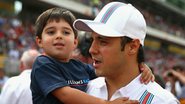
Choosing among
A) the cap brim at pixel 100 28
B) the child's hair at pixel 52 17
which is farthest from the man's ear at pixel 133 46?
the child's hair at pixel 52 17

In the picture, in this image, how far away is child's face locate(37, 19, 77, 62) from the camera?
222cm

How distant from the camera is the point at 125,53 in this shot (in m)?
1.92

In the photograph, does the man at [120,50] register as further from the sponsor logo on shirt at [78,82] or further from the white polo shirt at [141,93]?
the sponsor logo on shirt at [78,82]

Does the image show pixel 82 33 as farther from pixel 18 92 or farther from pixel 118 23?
pixel 118 23

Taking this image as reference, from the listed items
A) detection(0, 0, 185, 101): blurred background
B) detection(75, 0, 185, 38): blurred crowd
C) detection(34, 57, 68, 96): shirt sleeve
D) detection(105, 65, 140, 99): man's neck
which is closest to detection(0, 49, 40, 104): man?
detection(0, 0, 185, 101): blurred background

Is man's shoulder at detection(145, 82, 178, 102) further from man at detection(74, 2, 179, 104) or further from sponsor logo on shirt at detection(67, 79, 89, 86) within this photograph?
sponsor logo on shirt at detection(67, 79, 89, 86)

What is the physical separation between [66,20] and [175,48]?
3790cm

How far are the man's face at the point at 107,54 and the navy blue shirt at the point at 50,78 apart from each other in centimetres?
27

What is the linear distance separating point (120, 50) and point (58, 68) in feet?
1.45

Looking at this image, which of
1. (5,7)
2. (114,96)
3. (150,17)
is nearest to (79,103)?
(114,96)

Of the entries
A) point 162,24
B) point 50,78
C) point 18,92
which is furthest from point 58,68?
point 162,24

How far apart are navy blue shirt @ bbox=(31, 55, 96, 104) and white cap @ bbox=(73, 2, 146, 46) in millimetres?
318

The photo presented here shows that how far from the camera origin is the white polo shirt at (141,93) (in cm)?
182

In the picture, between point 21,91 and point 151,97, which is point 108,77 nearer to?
point 151,97
